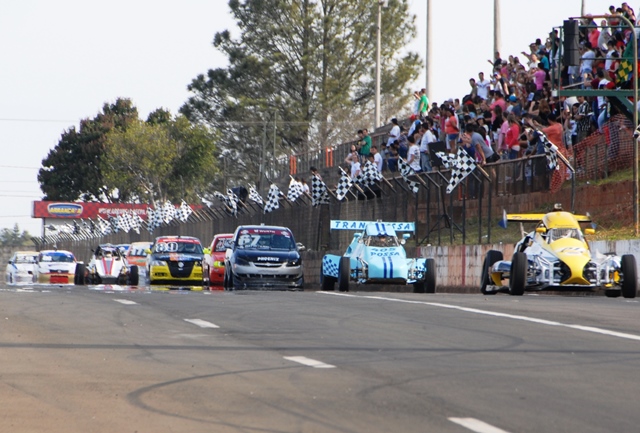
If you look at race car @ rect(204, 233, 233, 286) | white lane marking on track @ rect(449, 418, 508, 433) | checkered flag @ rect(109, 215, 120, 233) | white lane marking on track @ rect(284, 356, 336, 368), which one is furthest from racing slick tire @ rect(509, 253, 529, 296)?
checkered flag @ rect(109, 215, 120, 233)

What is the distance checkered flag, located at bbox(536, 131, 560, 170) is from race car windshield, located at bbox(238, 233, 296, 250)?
25.9 ft

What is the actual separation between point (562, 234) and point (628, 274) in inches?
60.2

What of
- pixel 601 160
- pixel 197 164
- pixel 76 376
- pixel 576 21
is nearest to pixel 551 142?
pixel 601 160

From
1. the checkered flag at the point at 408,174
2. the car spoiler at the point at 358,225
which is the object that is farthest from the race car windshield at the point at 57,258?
the car spoiler at the point at 358,225

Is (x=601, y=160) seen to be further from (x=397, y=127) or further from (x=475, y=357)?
(x=475, y=357)

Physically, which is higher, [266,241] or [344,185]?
[344,185]

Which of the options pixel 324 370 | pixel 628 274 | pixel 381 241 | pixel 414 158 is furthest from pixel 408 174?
pixel 324 370

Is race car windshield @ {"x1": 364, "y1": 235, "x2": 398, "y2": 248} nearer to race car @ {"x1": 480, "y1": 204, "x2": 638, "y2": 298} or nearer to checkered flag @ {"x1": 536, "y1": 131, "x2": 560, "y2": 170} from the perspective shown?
checkered flag @ {"x1": 536, "y1": 131, "x2": 560, "y2": 170}

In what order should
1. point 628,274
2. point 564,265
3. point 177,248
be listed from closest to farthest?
point 628,274
point 564,265
point 177,248

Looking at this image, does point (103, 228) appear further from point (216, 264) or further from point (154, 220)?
point (216, 264)

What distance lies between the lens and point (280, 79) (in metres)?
75.1

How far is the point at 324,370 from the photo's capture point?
9109mm

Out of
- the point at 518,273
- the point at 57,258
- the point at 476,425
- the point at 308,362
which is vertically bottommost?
the point at 476,425

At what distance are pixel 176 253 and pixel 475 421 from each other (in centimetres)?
2955
